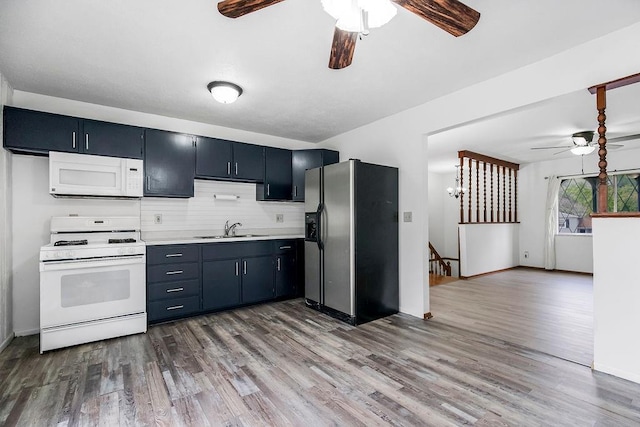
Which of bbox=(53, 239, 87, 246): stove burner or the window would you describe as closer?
bbox=(53, 239, 87, 246): stove burner

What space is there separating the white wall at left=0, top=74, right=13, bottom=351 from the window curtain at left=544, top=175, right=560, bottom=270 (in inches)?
364

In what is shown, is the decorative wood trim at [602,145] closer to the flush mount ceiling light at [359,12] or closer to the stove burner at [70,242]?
the flush mount ceiling light at [359,12]

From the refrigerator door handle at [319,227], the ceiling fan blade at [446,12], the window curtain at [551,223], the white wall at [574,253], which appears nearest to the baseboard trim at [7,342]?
the refrigerator door handle at [319,227]

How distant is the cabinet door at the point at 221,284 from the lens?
146 inches

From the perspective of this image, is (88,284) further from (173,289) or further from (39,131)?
(39,131)

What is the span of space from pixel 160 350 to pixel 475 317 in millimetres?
3456

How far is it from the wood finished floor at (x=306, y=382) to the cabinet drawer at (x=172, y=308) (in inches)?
10.6

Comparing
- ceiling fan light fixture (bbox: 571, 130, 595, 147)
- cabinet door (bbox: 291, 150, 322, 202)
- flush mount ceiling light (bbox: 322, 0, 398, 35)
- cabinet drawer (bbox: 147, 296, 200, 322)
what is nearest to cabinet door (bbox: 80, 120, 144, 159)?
cabinet drawer (bbox: 147, 296, 200, 322)

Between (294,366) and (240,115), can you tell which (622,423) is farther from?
(240,115)

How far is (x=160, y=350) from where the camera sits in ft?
9.07

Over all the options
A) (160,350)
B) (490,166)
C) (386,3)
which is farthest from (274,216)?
(490,166)

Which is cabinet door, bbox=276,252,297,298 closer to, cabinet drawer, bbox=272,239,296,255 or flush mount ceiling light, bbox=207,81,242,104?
cabinet drawer, bbox=272,239,296,255

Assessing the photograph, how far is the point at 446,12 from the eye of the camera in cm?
156

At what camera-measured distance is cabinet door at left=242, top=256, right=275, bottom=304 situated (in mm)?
4020
